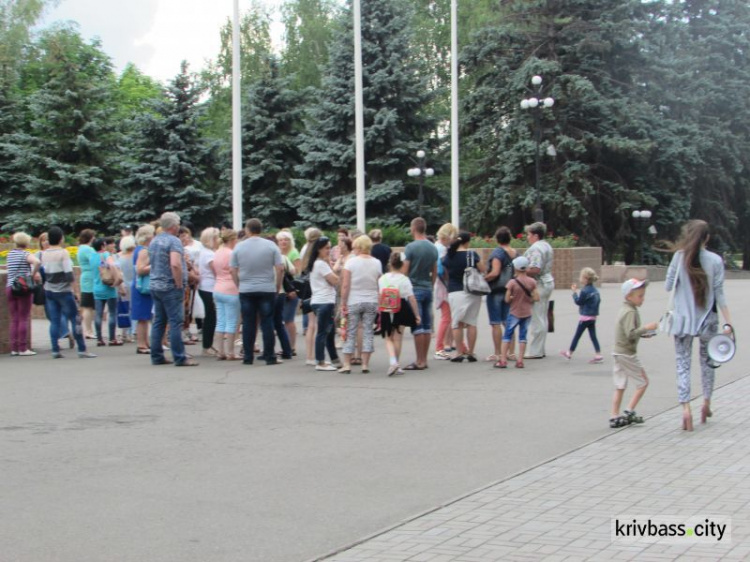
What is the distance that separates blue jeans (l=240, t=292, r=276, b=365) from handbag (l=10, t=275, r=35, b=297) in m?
3.44

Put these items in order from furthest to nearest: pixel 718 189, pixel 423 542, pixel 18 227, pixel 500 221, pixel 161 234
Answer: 1. pixel 718 189
2. pixel 500 221
3. pixel 18 227
4. pixel 161 234
5. pixel 423 542

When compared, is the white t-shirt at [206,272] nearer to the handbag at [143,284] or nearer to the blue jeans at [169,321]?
the handbag at [143,284]

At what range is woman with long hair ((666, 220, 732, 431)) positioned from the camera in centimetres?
930

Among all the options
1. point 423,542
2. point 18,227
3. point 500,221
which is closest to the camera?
point 423,542

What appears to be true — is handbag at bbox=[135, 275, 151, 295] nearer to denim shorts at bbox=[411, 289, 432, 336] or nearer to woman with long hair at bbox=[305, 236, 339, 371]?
woman with long hair at bbox=[305, 236, 339, 371]

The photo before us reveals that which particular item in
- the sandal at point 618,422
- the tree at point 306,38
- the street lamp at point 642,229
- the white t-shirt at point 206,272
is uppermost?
Result: the tree at point 306,38

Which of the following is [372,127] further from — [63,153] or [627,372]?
[627,372]

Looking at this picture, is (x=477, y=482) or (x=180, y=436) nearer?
(x=477, y=482)

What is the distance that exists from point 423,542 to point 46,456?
383 centimetres

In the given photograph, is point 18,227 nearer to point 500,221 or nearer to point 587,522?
point 500,221

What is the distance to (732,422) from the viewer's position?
9.59m

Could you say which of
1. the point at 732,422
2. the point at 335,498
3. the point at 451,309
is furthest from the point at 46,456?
the point at 451,309

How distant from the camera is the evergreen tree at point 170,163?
155 feet

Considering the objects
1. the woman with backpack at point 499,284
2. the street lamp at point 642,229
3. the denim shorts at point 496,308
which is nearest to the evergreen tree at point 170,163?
the street lamp at point 642,229
